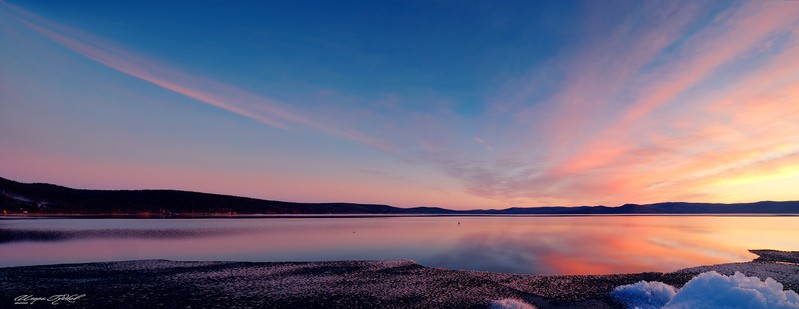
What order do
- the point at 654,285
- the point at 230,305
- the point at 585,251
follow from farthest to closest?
the point at 585,251, the point at 654,285, the point at 230,305

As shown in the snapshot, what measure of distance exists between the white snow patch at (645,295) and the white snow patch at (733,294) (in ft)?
9.30

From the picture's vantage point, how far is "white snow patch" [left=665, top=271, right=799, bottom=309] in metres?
14.4

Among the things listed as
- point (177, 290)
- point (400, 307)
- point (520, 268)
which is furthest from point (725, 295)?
point (177, 290)

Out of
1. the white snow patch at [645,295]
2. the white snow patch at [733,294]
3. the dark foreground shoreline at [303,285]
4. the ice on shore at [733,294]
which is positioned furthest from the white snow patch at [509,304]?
the white snow patch at [733,294]

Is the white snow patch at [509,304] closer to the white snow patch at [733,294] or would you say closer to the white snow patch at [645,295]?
the white snow patch at [645,295]

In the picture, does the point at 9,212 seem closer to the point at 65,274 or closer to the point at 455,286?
the point at 65,274

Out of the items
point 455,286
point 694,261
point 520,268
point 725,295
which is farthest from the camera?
point 694,261

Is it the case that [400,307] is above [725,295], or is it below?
below

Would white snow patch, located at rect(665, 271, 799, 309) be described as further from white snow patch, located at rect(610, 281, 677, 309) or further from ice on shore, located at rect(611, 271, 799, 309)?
white snow patch, located at rect(610, 281, 677, 309)

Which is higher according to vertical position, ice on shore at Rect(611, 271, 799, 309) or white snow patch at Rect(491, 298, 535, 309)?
ice on shore at Rect(611, 271, 799, 309)

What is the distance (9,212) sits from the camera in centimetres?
A: 18025

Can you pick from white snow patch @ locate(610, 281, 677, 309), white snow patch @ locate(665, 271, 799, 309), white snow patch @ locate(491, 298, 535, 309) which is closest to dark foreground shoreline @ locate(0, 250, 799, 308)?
white snow patch @ locate(491, 298, 535, 309)

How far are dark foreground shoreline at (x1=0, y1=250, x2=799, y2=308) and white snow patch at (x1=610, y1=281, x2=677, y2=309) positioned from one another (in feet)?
2.25

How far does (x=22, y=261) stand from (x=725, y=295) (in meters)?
51.3
